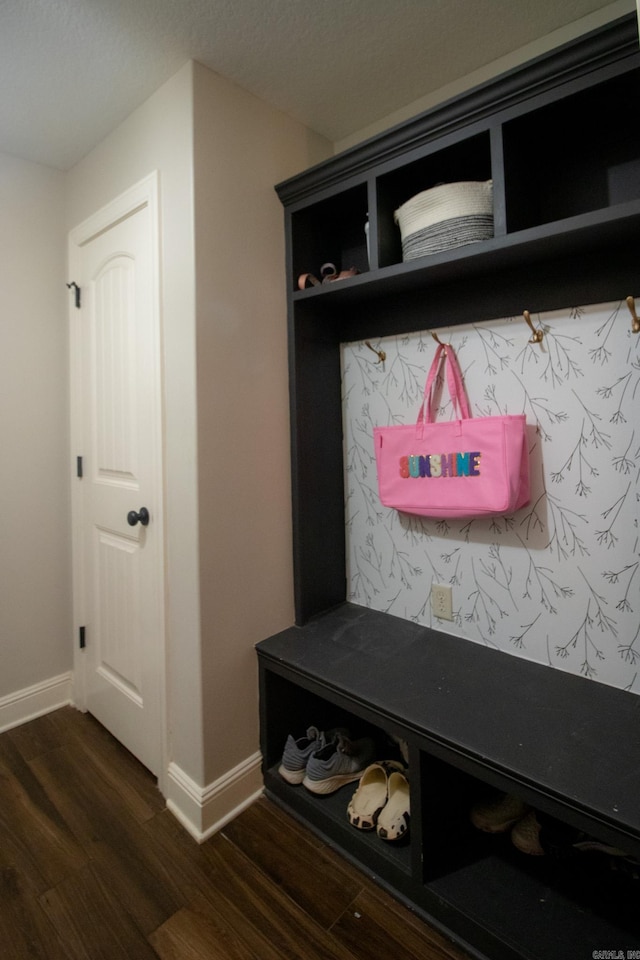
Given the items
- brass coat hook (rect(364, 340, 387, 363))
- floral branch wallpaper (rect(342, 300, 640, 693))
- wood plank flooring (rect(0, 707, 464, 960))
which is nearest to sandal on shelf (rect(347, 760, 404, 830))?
wood plank flooring (rect(0, 707, 464, 960))

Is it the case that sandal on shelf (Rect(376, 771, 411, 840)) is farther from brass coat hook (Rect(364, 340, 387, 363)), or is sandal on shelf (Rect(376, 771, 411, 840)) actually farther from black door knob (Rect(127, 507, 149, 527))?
brass coat hook (Rect(364, 340, 387, 363))

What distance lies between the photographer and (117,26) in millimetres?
1276

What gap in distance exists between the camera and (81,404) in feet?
6.72

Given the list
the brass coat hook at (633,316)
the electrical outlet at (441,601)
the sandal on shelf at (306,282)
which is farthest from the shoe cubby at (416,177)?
the electrical outlet at (441,601)

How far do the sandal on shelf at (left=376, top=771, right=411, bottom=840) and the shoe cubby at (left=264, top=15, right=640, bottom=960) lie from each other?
0.04m

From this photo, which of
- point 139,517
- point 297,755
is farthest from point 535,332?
point 297,755

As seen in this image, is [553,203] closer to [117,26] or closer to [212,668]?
[117,26]

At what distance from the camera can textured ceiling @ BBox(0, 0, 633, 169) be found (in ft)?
4.09

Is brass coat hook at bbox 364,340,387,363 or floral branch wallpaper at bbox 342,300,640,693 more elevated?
brass coat hook at bbox 364,340,387,363

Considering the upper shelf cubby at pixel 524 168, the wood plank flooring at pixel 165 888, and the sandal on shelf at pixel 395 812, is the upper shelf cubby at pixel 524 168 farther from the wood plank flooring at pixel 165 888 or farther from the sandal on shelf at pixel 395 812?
the wood plank flooring at pixel 165 888

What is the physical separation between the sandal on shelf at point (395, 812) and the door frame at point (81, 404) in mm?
740

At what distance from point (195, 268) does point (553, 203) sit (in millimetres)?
1030

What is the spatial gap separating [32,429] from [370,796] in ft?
6.28

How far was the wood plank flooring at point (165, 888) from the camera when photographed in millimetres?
1135
